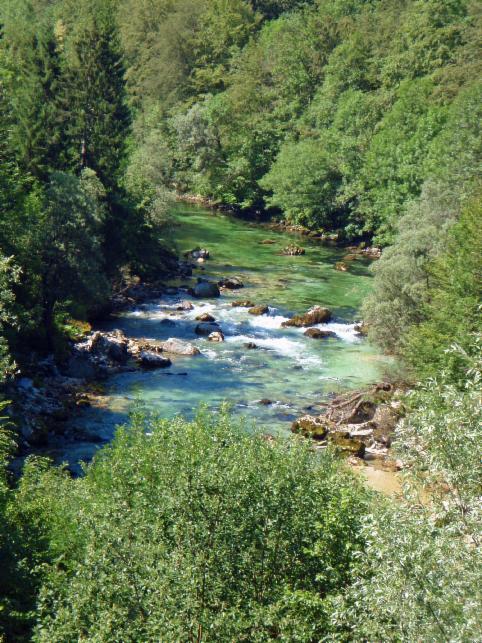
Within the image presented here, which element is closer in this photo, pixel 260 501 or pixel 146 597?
pixel 146 597

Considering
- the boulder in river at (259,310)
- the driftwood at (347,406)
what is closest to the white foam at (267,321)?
the boulder in river at (259,310)

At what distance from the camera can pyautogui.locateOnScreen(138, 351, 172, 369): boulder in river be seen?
136ft

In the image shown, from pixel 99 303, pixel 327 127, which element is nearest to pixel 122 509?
pixel 99 303

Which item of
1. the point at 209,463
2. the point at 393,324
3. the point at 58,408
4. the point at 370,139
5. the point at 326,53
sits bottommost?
the point at 58,408

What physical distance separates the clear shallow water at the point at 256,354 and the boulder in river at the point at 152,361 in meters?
0.66

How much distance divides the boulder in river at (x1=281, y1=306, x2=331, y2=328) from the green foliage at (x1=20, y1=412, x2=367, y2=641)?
3080cm

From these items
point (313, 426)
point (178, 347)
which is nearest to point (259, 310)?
point (178, 347)

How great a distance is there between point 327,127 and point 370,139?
9759mm

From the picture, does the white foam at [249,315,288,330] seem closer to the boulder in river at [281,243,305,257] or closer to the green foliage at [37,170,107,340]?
the green foliage at [37,170,107,340]

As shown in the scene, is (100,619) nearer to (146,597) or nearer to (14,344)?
(146,597)

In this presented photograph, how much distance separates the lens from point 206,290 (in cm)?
5578

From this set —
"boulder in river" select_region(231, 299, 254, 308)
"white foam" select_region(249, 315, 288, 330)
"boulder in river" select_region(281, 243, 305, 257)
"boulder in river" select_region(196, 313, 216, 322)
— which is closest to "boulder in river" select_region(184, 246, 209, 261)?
"boulder in river" select_region(281, 243, 305, 257)

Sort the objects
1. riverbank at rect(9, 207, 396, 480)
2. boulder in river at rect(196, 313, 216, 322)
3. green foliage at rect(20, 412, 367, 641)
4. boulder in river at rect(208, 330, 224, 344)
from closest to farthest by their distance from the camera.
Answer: green foliage at rect(20, 412, 367, 641) → riverbank at rect(9, 207, 396, 480) → boulder in river at rect(208, 330, 224, 344) → boulder in river at rect(196, 313, 216, 322)

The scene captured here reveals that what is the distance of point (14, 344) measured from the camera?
37.3 metres
